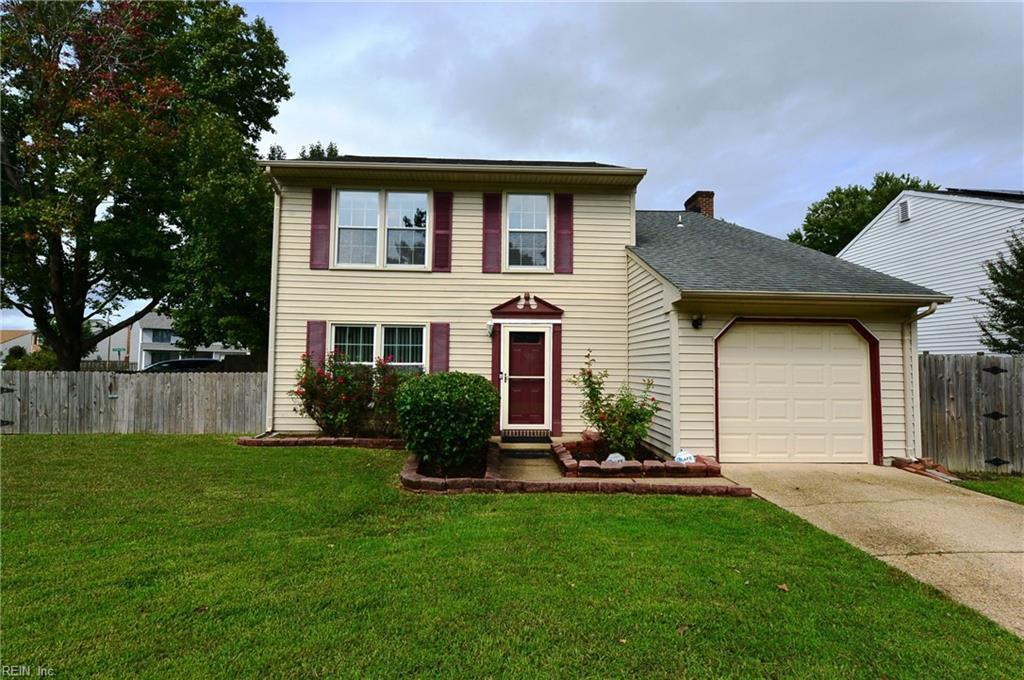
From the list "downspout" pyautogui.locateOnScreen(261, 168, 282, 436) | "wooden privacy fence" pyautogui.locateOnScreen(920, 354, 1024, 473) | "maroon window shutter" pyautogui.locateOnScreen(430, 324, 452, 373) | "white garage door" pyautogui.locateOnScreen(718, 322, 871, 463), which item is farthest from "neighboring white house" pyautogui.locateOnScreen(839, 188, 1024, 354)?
"downspout" pyautogui.locateOnScreen(261, 168, 282, 436)

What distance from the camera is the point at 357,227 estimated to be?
917 centimetres

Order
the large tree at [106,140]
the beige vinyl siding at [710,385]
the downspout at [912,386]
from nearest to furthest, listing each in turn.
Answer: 1. the beige vinyl siding at [710,385]
2. the downspout at [912,386]
3. the large tree at [106,140]

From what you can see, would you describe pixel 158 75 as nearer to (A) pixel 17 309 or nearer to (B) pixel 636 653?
(A) pixel 17 309

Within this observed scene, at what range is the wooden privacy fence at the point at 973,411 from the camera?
689cm

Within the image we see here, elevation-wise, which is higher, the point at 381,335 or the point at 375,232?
the point at 375,232

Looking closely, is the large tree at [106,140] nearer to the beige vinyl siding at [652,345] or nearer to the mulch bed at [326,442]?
the mulch bed at [326,442]

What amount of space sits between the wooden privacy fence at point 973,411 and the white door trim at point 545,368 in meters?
5.89

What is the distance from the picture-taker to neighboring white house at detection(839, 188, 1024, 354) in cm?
1266

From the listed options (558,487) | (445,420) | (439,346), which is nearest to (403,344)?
(439,346)

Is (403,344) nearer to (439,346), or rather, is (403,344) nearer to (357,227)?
(439,346)

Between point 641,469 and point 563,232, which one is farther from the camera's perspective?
point 563,232

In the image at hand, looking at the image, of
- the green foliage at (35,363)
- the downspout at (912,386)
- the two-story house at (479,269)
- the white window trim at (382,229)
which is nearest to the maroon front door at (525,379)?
the two-story house at (479,269)

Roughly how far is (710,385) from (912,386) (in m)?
3.15

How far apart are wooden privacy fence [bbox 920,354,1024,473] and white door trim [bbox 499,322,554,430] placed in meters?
5.89
